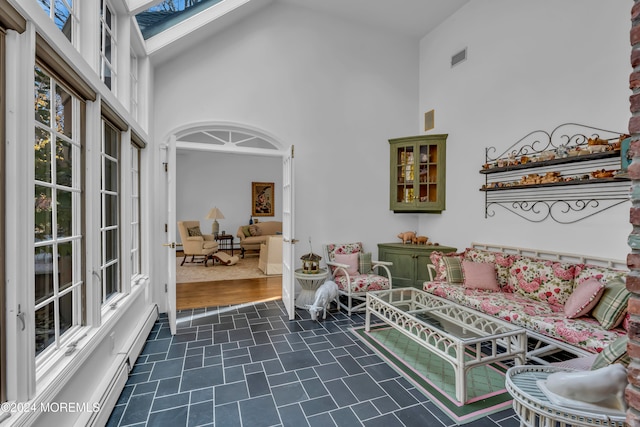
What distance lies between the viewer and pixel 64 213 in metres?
1.82

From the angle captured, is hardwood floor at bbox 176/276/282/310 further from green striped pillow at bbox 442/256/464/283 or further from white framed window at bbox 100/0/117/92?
white framed window at bbox 100/0/117/92

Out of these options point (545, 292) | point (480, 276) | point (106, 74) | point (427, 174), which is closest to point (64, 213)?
point (106, 74)

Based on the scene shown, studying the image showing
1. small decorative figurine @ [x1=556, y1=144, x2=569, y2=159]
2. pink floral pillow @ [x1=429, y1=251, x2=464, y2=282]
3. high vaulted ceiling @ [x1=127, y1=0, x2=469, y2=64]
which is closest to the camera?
small decorative figurine @ [x1=556, y1=144, x2=569, y2=159]

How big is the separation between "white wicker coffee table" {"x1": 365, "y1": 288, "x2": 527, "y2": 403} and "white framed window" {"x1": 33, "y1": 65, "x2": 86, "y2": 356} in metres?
2.44

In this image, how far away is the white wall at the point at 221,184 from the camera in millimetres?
9398

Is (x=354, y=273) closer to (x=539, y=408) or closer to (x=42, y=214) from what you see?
(x=539, y=408)

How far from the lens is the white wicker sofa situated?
2.35m

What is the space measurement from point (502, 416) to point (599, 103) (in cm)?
297

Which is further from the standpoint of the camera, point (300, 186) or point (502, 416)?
point (300, 186)

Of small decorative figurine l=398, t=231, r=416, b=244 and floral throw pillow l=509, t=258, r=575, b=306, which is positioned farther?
small decorative figurine l=398, t=231, r=416, b=244

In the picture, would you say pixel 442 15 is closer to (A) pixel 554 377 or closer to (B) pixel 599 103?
(B) pixel 599 103

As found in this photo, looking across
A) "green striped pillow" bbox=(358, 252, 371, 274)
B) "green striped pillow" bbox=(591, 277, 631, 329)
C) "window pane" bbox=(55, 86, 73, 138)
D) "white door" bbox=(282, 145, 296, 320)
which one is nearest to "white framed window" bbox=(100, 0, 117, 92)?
"window pane" bbox=(55, 86, 73, 138)

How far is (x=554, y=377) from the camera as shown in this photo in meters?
1.39

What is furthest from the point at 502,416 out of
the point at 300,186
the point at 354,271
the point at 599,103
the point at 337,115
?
the point at 337,115
